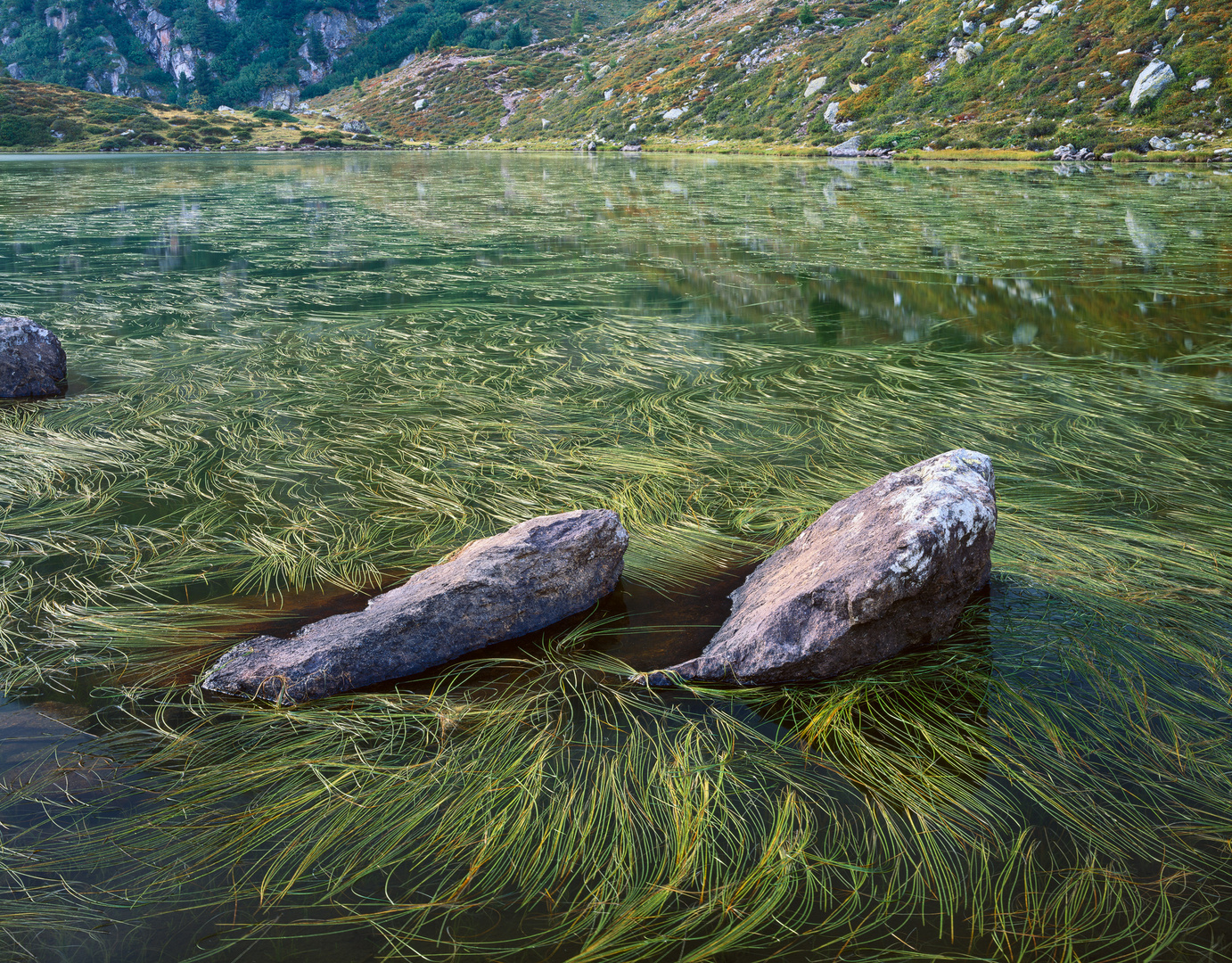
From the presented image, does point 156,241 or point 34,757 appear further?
point 156,241

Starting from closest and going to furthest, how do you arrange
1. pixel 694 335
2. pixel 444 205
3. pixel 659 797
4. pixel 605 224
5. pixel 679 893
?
pixel 679 893 < pixel 659 797 < pixel 694 335 < pixel 605 224 < pixel 444 205

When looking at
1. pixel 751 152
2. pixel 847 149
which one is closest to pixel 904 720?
pixel 847 149

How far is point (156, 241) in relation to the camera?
12.0m

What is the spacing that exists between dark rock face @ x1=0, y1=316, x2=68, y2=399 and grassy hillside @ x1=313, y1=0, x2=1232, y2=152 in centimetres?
3484

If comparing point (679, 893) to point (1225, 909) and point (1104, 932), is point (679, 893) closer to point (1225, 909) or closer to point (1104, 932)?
point (1104, 932)

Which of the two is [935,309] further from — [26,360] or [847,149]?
[847,149]

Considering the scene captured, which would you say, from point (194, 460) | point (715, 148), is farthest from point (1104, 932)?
point (715, 148)

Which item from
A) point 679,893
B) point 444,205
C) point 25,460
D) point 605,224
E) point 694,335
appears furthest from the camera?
point 444,205

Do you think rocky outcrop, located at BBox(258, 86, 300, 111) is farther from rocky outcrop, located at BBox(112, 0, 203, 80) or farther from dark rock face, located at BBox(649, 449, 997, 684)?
dark rock face, located at BBox(649, 449, 997, 684)

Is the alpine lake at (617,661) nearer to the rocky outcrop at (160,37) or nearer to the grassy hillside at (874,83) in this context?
the grassy hillside at (874,83)

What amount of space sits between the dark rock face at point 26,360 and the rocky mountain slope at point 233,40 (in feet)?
410

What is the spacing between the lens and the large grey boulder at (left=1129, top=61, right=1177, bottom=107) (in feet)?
98.6

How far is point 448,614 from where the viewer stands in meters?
2.44

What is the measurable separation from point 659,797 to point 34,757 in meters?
1.68
